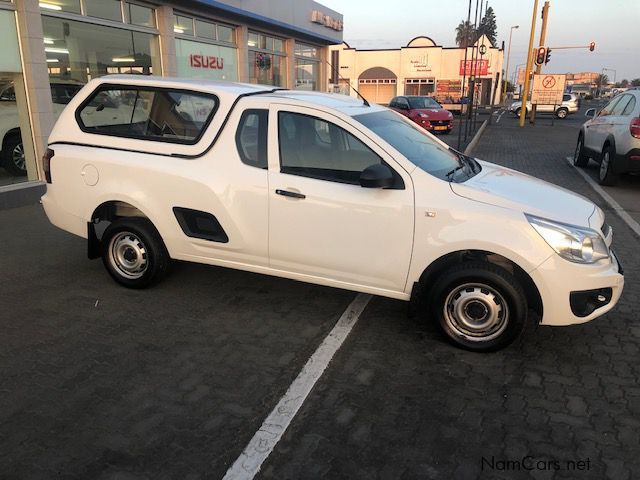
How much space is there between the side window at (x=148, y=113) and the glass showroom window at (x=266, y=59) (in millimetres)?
11605

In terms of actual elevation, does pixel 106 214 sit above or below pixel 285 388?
above

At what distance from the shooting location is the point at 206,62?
13.7 m

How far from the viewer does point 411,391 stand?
3.29 metres

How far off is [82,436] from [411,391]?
1.88 m

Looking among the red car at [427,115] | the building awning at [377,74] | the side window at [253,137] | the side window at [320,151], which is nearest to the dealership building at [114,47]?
the red car at [427,115]

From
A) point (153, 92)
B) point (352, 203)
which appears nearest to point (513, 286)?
point (352, 203)

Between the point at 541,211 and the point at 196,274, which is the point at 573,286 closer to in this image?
the point at 541,211

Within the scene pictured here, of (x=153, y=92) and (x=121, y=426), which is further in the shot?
(x=153, y=92)

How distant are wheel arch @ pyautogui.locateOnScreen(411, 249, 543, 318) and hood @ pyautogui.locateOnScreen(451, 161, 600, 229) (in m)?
0.37

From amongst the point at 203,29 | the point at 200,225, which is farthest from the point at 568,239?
the point at 203,29

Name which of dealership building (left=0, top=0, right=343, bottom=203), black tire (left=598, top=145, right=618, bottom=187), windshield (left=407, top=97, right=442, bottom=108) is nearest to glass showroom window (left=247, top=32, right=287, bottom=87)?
dealership building (left=0, top=0, right=343, bottom=203)

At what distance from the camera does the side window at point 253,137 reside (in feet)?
13.5

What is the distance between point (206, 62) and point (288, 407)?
40.4 feet

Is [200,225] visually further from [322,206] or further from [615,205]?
[615,205]
